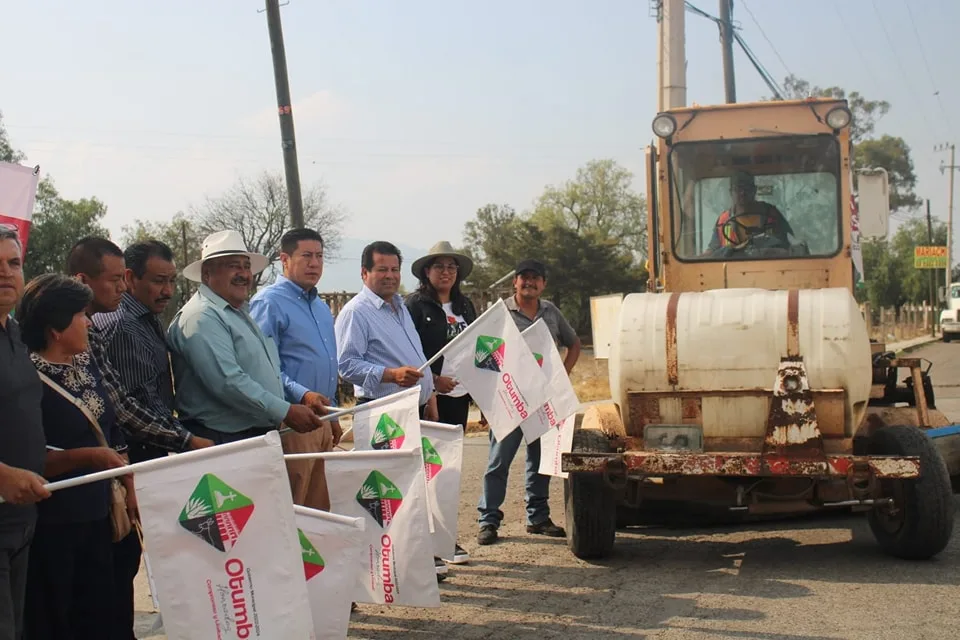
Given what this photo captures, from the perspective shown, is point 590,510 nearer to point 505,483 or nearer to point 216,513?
point 505,483

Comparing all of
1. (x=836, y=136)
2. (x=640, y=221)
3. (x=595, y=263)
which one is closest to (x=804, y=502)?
(x=836, y=136)

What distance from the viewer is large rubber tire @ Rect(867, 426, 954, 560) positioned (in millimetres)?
6371

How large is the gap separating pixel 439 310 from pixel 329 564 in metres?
3.14

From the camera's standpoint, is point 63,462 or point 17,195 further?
point 17,195

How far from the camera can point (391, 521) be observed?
5312 millimetres

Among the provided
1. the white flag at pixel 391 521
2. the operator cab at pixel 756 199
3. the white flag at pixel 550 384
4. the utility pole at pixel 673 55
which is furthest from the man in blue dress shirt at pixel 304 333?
the utility pole at pixel 673 55

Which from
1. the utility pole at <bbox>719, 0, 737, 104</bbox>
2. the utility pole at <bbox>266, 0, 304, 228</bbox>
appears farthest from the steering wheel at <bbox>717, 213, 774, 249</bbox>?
the utility pole at <bbox>719, 0, 737, 104</bbox>

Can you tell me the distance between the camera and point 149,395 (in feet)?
16.2

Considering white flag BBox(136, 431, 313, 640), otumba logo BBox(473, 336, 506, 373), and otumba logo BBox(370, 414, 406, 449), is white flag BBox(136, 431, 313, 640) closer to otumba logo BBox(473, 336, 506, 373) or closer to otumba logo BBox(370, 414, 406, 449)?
otumba logo BBox(370, 414, 406, 449)

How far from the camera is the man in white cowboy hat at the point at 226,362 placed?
5.17 meters

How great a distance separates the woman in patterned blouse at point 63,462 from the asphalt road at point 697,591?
5.61 ft

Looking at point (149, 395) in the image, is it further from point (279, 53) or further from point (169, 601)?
point (279, 53)

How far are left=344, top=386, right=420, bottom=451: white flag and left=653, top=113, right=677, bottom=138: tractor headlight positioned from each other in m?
3.52

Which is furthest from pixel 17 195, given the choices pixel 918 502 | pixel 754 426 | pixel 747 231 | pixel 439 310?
pixel 918 502
